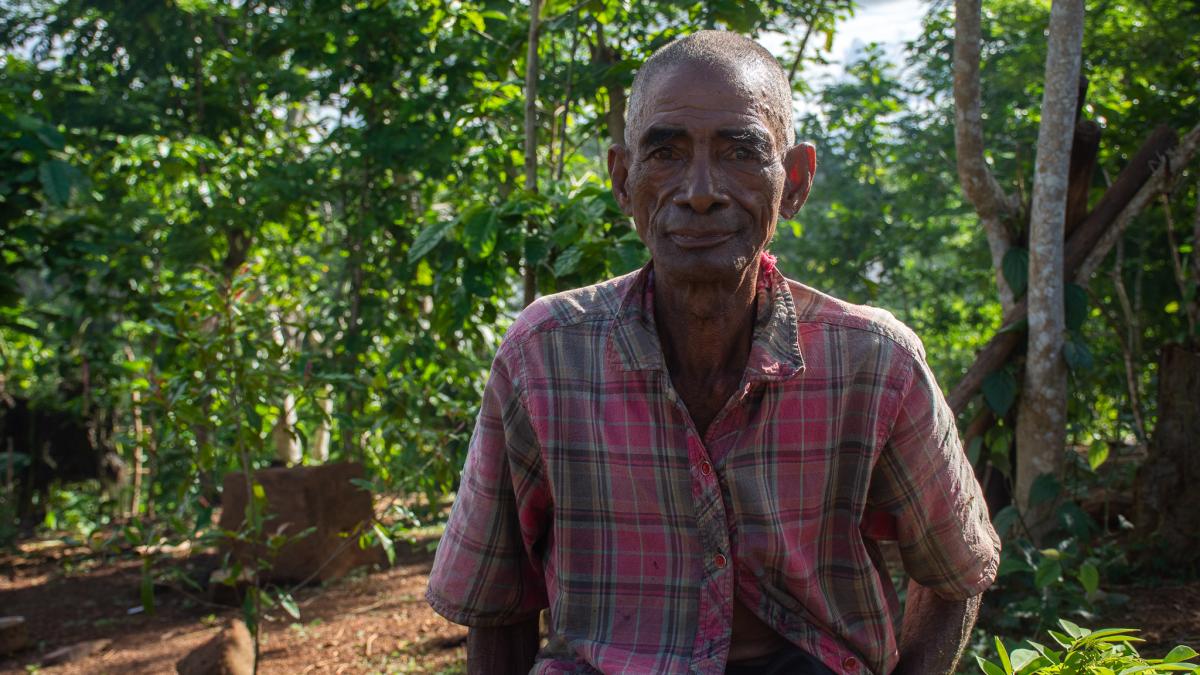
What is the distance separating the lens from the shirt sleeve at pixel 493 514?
168 cm

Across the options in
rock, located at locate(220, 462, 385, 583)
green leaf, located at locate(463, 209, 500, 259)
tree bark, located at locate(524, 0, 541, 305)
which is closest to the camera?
green leaf, located at locate(463, 209, 500, 259)

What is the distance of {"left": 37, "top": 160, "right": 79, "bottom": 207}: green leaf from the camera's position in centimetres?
432

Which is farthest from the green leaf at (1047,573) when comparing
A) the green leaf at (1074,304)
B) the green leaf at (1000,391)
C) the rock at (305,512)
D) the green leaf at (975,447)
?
the rock at (305,512)

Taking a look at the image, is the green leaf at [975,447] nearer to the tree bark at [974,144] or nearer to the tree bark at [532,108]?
the tree bark at [974,144]

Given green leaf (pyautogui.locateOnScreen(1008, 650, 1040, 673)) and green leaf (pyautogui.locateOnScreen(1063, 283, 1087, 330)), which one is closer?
green leaf (pyautogui.locateOnScreen(1008, 650, 1040, 673))

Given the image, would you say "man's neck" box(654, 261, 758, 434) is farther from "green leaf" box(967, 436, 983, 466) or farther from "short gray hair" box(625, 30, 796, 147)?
"green leaf" box(967, 436, 983, 466)

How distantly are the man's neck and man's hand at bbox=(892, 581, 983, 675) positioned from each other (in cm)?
52

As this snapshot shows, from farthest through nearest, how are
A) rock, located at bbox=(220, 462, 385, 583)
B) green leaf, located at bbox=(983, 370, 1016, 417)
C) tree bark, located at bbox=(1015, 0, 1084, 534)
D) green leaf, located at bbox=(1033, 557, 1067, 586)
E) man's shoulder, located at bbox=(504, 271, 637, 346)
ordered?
rock, located at bbox=(220, 462, 385, 583) < green leaf, located at bbox=(983, 370, 1016, 417) < tree bark, located at bbox=(1015, 0, 1084, 534) < green leaf, located at bbox=(1033, 557, 1067, 586) < man's shoulder, located at bbox=(504, 271, 637, 346)

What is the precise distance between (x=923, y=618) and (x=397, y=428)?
239cm

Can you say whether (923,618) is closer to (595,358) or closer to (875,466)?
(875,466)

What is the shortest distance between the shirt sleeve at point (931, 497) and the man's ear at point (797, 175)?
13.8 inches

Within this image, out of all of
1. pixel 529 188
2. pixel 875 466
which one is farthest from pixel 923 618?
pixel 529 188

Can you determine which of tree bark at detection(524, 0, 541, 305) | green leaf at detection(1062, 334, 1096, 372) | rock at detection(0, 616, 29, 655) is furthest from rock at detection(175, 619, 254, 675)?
green leaf at detection(1062, 334, 1096, 372)

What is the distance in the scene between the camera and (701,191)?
1.63 meters
